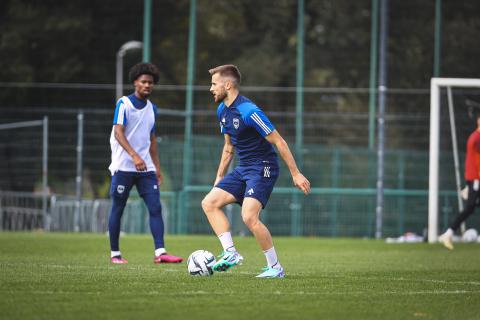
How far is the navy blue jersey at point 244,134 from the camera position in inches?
362

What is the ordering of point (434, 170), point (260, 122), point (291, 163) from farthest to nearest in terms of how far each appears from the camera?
1. point (434, 170)
2. point (260, 122)
3. point (291, 163)

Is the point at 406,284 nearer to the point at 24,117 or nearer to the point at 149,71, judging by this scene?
the point at 149,71

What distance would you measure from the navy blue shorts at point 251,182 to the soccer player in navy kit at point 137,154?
218cm

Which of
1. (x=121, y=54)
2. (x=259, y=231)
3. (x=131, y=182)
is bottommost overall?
(x=259, y=231)

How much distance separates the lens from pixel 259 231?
9.05 m

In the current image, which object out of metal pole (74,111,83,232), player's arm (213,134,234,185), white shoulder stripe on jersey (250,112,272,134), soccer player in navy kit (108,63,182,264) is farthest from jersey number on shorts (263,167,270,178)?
metal pole (74,111,83,232)

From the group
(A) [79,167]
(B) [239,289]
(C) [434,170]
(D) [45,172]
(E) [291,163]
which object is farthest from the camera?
(D) [45,172]

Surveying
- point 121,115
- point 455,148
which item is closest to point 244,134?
point 121,115

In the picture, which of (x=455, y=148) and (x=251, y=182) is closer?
(x=251, y=182)

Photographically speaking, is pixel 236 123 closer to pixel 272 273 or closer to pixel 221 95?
pixel 221 95

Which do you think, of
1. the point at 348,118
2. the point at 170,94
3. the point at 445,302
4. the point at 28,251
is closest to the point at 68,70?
the point at 170,94

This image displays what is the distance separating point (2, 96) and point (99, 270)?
2138 centimetres

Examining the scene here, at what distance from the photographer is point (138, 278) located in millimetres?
8844

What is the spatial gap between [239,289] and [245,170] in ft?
5.16
